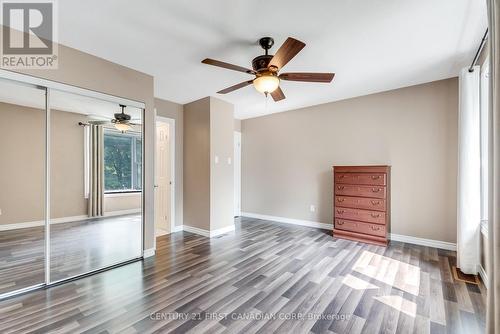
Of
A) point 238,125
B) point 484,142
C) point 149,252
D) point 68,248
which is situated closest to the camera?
point 484,142

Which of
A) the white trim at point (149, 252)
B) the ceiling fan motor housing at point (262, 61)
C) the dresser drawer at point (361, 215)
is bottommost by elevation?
the white trim at point (149, 252)

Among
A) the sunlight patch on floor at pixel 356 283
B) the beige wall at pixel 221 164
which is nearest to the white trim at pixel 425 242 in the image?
the sunlight patch on floor at pixel 356 283

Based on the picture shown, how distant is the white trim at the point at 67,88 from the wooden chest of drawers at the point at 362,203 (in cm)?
349

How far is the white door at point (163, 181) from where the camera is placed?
438 centimetres

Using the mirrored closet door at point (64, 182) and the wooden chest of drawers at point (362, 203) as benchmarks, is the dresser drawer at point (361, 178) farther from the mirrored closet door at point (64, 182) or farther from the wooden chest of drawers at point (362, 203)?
the mirrored closet door at point (64, 182)

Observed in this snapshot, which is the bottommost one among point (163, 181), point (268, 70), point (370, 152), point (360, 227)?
point (360, 227)

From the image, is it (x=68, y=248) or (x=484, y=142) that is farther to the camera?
(x=68, y=248)

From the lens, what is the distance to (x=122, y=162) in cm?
314

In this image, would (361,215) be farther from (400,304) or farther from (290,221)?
(400,304)

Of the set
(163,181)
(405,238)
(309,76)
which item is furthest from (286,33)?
(405,238)

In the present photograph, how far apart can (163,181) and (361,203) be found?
3.65 m

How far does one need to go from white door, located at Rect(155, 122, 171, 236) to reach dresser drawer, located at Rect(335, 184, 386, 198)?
3216 millimetres

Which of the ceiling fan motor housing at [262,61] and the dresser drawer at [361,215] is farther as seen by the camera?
the dresser drawer at [361,215]

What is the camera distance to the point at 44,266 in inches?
94.6
